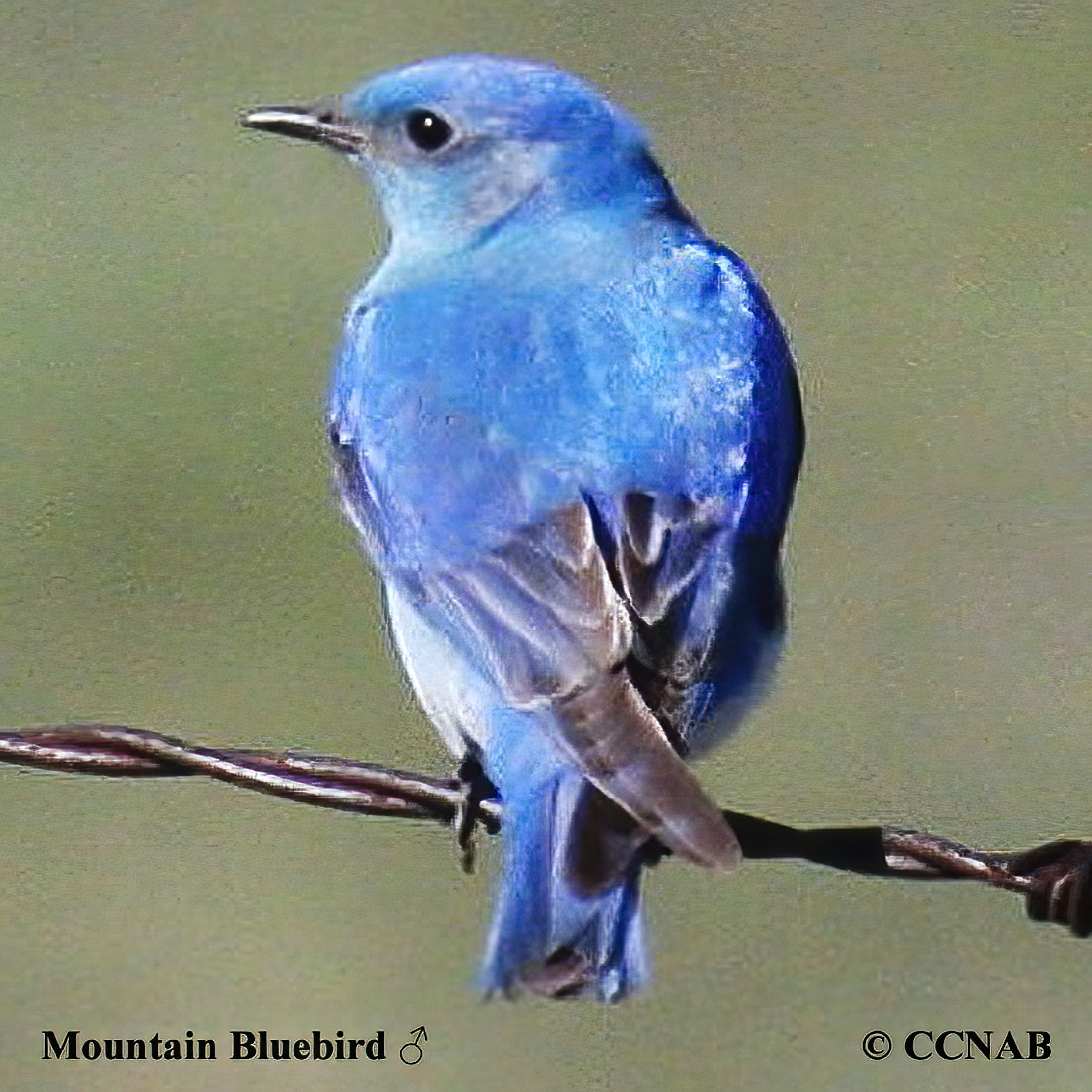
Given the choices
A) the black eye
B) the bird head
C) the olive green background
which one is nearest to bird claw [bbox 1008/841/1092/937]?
the olive green background

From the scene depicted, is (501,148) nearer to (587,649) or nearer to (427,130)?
(427,130)

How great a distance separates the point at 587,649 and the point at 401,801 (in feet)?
1.16

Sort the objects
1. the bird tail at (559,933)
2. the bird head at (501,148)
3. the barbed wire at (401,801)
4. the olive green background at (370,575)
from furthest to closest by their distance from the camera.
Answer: the olive green background at (370,575), the bird head at (501,148), the bird tail at (559,933), the barbed wire at (401,801)

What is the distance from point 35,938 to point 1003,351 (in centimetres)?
312

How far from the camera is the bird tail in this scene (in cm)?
427

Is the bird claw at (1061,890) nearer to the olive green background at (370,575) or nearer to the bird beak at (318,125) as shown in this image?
the olive green background at (370,575)

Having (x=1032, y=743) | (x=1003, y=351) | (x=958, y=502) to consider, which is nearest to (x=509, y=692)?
(x=1032, y=743)

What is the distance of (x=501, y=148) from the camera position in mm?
5500

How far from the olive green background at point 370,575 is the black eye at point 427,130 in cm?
144

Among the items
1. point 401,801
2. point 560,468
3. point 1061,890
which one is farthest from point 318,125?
point 1061,890
